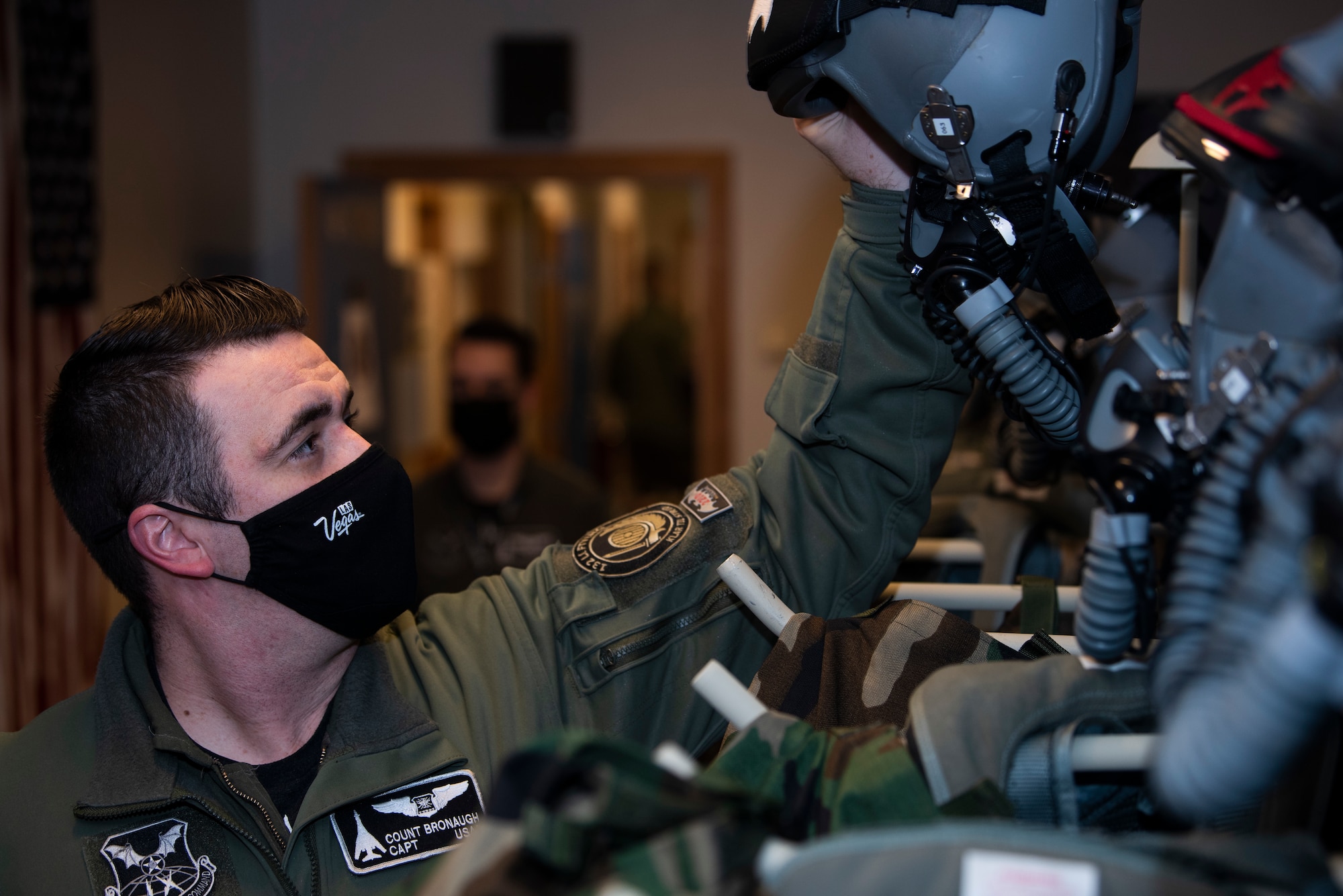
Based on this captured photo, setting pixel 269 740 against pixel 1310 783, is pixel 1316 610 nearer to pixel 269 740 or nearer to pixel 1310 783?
pixel 1310 783

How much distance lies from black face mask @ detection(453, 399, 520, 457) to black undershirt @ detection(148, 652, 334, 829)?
1.72 metres

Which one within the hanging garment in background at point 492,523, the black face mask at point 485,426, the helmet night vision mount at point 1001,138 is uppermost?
the helmet night vision mount at point 1001,138

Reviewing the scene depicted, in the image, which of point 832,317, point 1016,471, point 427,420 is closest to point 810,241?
point 427,420

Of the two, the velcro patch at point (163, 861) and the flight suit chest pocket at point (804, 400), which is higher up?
the flight suit chest pocket at point (804, 400)

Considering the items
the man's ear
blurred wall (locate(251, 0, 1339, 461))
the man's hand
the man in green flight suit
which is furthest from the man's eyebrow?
blurred wall (locate(251, 0, 1339, 461))

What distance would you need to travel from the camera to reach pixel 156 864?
1.02m

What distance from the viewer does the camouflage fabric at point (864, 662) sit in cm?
90

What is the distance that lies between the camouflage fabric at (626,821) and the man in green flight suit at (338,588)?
523 mm

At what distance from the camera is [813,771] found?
0.70 meters

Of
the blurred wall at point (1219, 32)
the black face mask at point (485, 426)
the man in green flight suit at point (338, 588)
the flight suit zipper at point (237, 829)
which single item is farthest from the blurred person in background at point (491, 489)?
the blurred wall at point (1219, 32)

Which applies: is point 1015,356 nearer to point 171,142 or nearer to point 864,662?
point 864,662

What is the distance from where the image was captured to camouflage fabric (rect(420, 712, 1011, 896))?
0.54 metres

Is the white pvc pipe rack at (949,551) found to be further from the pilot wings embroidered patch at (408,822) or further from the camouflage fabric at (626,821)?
the camouflage fabric at (626,821)

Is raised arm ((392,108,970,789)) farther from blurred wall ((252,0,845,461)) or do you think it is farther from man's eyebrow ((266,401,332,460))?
blurred wall ((252,0,845,461))
